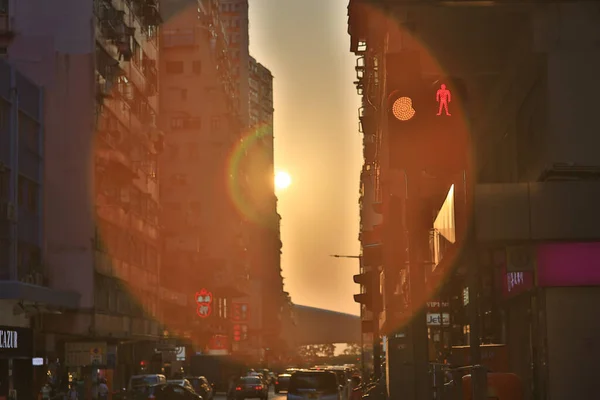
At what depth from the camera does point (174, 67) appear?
116 meters

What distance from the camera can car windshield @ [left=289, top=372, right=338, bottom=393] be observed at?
38.2 meters

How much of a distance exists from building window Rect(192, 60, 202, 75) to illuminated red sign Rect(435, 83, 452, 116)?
10564cm

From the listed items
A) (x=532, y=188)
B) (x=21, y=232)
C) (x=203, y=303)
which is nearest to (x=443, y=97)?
(x=532, y=188)

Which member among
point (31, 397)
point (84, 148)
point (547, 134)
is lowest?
point (31, 397)

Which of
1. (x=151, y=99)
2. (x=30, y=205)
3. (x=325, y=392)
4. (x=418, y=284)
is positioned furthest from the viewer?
(x=151, y=99)

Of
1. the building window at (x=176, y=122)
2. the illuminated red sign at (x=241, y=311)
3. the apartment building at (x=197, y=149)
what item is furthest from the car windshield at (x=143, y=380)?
the illuminated red sign at (x=241, y=311)

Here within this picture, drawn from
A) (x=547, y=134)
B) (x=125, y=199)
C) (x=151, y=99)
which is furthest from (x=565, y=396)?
(x=151, y=99)

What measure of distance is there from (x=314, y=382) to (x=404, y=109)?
2903cm

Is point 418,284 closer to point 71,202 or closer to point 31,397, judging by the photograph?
point 31,397

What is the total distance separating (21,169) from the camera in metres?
56.6

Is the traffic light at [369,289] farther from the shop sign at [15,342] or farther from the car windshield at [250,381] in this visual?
the car windshield at [250,381]

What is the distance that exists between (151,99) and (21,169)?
1016 inches

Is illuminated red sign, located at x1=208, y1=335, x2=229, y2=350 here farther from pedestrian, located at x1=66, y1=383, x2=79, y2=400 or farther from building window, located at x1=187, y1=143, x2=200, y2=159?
pedestrian, located at x1=66, y1=383, x2=79, y2=400

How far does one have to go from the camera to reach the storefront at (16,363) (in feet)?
166
